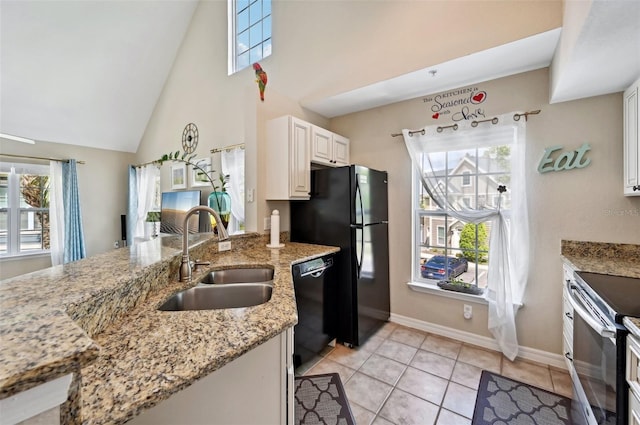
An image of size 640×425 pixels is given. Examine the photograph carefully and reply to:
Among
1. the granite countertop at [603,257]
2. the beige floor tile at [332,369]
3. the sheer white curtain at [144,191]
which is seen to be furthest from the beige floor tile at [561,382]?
the sheer white curtain at [144,191]

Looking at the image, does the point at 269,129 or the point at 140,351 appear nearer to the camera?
the point at 140,351

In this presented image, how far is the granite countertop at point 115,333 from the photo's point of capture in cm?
43

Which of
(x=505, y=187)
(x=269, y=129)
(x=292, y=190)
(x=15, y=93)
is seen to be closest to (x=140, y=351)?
(x=292, y=190)

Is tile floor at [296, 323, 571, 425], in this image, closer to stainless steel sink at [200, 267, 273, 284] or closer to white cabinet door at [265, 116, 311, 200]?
stainless steel sink at [200, 267, 273, 284]

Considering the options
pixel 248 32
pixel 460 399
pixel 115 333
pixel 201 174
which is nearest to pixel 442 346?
pixel 460 399

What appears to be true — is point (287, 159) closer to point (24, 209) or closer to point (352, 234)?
point (352, 234)

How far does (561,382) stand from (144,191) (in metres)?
6.22

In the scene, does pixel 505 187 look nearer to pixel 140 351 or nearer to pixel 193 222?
pixel 140 351

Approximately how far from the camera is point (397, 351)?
7.71ft

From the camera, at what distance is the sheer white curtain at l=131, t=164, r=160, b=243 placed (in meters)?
4.97

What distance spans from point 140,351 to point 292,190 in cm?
178

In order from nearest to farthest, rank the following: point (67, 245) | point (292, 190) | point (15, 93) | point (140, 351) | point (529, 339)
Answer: point (140, 351) → point (529, 339) → point (292, 190) → point (15, 93) → point (67, 245)

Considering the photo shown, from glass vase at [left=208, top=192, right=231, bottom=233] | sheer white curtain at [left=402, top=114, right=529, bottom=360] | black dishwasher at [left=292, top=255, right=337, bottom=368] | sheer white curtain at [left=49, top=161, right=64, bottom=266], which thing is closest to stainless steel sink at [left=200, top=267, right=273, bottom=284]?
black dishwasher at [left=292, top=255, right=337, bottom=368]

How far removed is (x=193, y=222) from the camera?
12.9 ft
